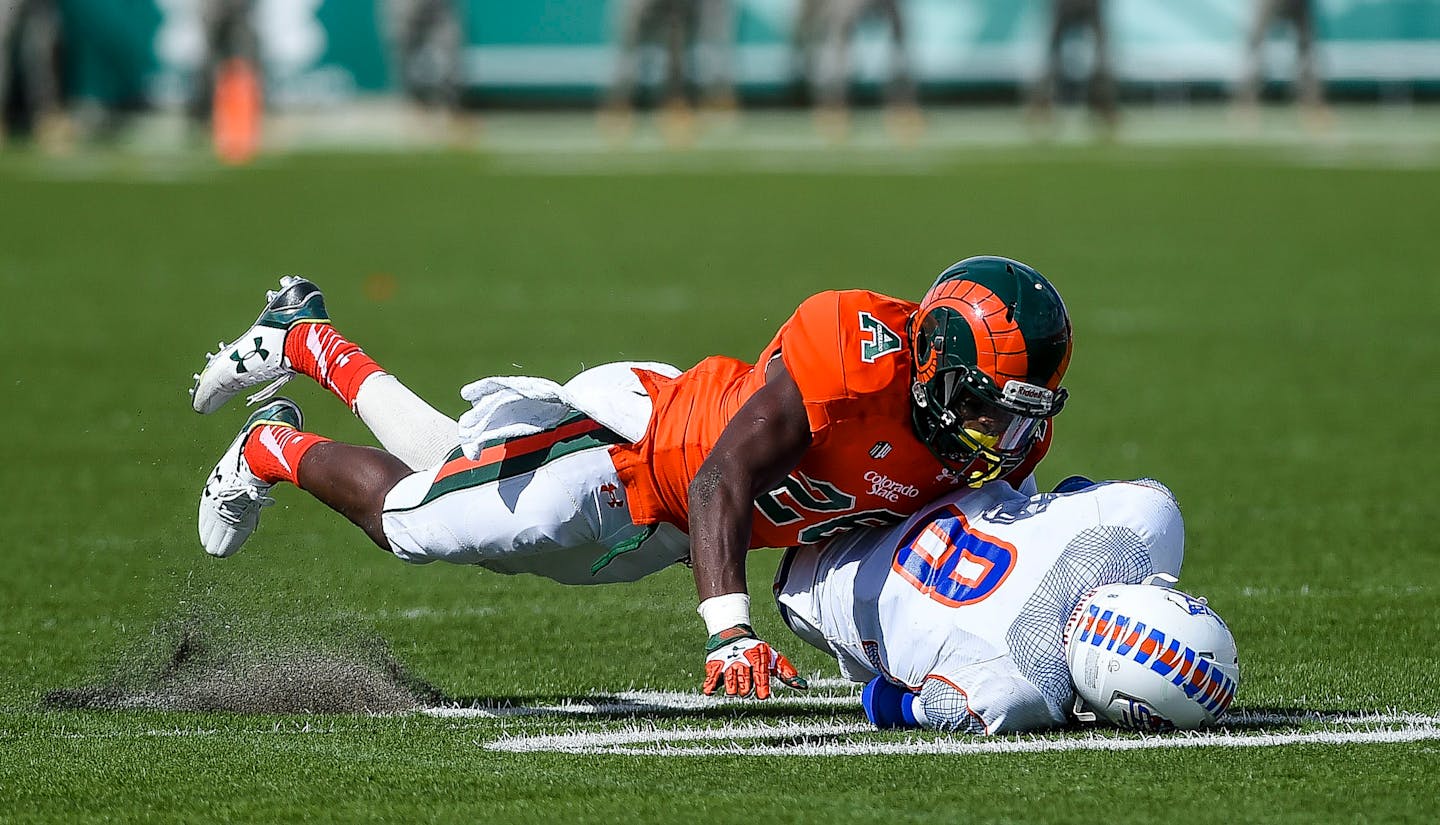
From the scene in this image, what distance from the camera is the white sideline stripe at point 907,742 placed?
4.96 meters

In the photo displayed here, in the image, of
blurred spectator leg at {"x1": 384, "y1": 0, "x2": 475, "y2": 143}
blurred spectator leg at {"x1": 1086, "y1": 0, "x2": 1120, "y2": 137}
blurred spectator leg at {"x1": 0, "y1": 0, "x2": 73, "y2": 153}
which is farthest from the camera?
blurred spectator leg at {"x1": 384, "y1": 0, "x2": 475, "y2": 143}

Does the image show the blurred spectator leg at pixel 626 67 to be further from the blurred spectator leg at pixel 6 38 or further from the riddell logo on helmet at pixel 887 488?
the riddell logo on helmet at pixel 887 488

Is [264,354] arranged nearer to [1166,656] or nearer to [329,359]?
[329,359]

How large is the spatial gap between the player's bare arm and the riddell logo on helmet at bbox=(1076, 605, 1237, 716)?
784 mm

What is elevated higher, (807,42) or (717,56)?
(807,42)

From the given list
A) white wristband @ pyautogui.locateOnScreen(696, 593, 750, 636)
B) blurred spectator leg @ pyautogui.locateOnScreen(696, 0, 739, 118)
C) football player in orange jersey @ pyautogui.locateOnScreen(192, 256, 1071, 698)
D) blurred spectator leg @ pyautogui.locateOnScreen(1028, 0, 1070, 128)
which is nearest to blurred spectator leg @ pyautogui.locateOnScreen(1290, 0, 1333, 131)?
blurred spectator leg @ pyautogui.locateOnScreen(1028, 0, 1070, 128)

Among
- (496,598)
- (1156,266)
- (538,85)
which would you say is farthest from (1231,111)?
(496,598)

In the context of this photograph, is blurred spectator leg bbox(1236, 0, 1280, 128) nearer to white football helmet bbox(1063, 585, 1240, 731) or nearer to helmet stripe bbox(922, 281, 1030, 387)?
helmet stripe bbox(922, 281, 1030, 387)

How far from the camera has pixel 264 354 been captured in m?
6.64

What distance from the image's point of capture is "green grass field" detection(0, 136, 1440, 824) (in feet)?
15.3

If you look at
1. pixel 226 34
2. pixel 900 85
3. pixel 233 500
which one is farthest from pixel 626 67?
pixel 233 500

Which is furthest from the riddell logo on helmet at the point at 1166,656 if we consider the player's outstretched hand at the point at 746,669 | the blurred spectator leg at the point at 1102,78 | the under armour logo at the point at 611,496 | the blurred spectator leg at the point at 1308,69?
the blurred spectator leg at the point at 1308,69

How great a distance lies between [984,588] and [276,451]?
2101mm

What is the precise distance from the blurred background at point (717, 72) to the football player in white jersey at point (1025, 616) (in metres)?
22.9
